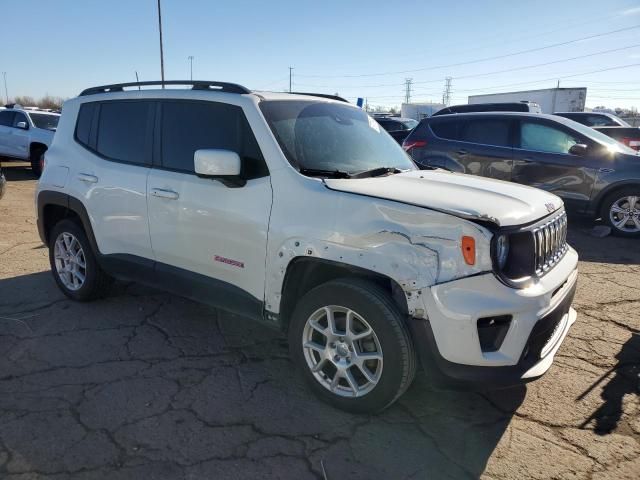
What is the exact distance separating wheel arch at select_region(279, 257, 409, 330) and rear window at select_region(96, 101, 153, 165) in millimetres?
1606

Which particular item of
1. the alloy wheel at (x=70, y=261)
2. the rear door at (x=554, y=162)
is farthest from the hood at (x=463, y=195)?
the rear door at (x=554, y=162)

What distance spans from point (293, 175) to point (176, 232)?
108cm

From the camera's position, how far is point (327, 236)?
2869mm

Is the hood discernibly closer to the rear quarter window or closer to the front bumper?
the front bumper

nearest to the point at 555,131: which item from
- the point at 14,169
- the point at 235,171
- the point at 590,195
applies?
the point at 590,195

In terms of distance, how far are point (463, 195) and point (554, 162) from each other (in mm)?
5638

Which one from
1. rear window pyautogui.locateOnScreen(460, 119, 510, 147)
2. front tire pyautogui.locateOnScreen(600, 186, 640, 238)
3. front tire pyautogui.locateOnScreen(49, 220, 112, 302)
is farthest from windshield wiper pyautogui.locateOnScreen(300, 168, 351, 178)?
front tire pyautogui.locateOnScreen(600, 186, 640, 238)

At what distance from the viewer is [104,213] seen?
416cm

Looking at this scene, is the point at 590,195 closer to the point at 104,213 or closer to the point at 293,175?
the point at 293,175

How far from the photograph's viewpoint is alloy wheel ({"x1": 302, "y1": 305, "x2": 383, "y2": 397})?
2.88m

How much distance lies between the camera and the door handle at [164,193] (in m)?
3.58

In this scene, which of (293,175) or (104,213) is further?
(104,213)

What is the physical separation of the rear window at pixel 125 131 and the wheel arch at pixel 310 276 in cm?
161

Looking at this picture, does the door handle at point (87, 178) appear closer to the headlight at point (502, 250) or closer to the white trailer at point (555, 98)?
the headlight at point (502, 250)
